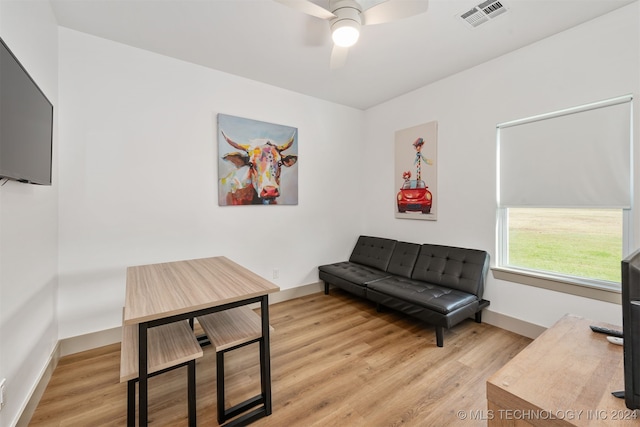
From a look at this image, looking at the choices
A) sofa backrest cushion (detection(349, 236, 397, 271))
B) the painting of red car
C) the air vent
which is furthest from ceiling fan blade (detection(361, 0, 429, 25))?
sofa backrest cushion (detection(349, 236, 397, 271))

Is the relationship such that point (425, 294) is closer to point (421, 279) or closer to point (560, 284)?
point (421, 279)

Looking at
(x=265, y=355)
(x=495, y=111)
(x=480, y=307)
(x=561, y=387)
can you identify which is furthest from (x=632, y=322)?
(x=495, y=111)

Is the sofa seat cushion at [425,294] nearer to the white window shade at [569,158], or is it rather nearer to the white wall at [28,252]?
the white window shade at [569,158]

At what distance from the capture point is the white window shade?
2090 millimetres

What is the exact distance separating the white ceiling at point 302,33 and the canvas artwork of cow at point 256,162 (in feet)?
2.07

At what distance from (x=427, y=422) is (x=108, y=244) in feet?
9.50

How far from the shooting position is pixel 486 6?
202cm

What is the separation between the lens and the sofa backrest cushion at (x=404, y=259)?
10.9 ft

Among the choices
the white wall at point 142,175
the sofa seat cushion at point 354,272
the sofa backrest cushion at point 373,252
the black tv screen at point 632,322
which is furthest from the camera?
the sofa backrest cushion at point 373,252

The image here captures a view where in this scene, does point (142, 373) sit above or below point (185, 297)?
below

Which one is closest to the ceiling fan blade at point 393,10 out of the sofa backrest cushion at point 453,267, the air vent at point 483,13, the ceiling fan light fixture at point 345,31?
the ceiling fan light fixture at point 345,31

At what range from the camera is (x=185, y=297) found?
1.53m

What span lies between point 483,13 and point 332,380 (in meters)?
3.06

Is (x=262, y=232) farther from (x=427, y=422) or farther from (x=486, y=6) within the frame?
(x=486, y=6)
